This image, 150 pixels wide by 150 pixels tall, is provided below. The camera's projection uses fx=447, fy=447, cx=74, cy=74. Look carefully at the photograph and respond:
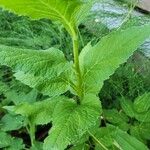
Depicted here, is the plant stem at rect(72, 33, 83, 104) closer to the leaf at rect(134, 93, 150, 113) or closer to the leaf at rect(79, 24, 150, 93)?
the leaf at rect(79, 24, 150, 93)

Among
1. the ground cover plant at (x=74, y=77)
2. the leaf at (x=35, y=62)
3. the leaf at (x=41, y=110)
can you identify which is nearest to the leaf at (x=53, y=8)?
the ground cover plant at (x=74, y=77)

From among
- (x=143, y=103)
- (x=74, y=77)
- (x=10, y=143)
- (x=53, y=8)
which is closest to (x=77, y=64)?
(x=74, y=77)

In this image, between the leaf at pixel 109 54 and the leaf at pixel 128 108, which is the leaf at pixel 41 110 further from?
the leaf at pixel 128 108

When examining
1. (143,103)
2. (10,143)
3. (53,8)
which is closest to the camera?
(53,8)

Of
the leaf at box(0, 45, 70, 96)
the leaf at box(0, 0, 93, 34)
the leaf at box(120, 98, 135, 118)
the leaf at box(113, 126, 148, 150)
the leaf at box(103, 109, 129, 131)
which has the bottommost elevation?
the leaf at box(113, 126, 148, 150)

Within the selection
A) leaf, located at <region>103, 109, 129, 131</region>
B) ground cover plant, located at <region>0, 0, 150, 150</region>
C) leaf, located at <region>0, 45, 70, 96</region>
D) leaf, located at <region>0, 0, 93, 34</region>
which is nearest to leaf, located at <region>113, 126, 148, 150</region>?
ground cover plant, located at <region>0, 0, 150, 150</region>

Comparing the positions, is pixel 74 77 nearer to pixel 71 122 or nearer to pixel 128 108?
pixel 71 122

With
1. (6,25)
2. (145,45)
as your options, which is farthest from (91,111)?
(6,25)
